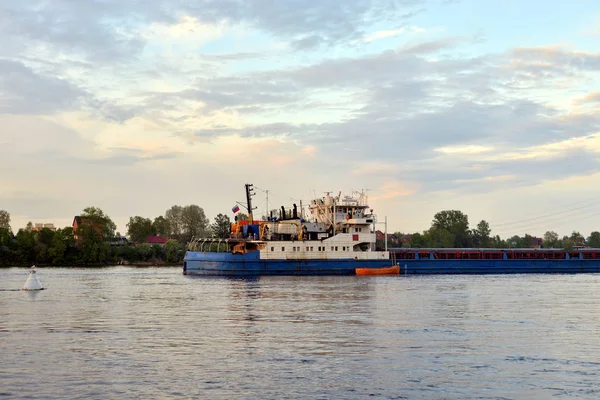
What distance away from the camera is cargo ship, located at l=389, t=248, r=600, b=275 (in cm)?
8600

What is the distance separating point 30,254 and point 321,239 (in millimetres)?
79591

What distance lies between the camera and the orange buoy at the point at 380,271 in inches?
3044

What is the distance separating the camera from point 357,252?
79188 mm

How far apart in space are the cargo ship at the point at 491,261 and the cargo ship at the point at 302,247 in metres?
5.06

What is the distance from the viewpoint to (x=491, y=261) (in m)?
88.9

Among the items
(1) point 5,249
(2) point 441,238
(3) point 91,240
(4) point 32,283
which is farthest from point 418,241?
(4) point 32,283

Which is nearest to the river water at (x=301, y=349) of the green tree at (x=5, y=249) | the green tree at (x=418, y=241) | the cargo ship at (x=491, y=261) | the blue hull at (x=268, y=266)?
the blue hull at (x=268, y=266)

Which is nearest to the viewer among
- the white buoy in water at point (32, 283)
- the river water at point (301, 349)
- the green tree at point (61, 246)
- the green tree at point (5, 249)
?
the river water at point (301, 349)

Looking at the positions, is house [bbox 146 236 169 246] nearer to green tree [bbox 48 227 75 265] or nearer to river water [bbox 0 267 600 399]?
green tree [bbox 48 227 75 265]

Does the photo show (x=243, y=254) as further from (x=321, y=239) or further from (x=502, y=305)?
(x=502, y=305)

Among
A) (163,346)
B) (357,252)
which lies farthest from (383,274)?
(163,346)

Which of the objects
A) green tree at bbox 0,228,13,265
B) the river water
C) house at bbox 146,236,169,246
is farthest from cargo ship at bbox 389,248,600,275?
house at bbox 146,236,169,246

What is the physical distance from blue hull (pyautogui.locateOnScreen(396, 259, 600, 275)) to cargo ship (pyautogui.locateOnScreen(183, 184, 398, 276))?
455 cm

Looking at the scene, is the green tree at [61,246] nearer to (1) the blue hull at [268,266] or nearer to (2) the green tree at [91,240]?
(2) the green tree at [91,240]
